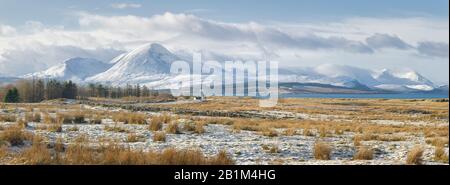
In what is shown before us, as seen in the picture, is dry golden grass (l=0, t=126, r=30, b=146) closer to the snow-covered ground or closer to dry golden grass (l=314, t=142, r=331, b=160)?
the snow-covered ground

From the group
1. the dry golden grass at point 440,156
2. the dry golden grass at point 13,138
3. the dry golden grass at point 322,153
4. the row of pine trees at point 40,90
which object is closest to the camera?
the dry golden grass at point 440,156

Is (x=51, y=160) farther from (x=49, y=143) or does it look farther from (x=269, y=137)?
(x=269, y=137)

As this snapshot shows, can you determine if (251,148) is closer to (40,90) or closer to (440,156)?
(440,156)

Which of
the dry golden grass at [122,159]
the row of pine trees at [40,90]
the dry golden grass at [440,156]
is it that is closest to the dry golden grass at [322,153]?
the dry golden grass at [440,156]

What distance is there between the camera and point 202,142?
20.4 meters

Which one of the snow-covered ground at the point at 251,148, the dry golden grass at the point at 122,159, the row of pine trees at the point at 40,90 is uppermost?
the row of pine trees at the point at 40,90

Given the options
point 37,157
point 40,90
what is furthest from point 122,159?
point 40,90

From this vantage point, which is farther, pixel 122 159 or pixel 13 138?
pixel 13 138

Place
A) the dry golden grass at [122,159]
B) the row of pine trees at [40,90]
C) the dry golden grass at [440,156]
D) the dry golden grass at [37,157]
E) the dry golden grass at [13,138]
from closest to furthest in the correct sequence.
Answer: the dry golden grass at [37,157] → the dry golden grass at [122,159] → the dry golden grass at [440,156] → the dry golden grass at [13,138] → the row of pine trees at [40,90]

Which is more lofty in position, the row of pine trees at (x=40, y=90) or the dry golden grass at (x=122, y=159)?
the row of pine trees at (x=40, y=90)

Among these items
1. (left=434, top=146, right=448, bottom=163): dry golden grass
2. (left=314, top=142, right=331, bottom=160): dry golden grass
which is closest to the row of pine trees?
(left=314, top=142, right=331, bottom=160): dry golden grass

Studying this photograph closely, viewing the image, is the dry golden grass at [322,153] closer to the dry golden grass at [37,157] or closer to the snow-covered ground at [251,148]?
the snow-covered ground at [251,148]
